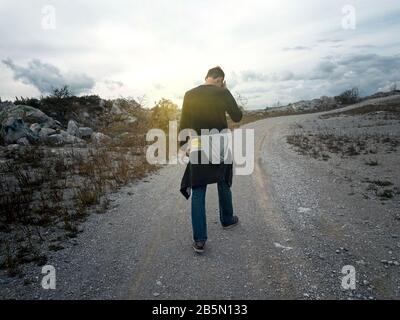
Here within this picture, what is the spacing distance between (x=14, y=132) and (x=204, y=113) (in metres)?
13.0

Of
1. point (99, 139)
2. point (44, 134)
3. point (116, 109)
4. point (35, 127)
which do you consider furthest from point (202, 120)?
point (116, 109)

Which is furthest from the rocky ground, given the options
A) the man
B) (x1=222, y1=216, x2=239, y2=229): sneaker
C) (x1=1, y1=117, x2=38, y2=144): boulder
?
(x1=222, y1=216, x2=239, y2=229): sneaker

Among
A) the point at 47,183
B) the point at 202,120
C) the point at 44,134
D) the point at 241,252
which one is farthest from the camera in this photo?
the point at 44,134

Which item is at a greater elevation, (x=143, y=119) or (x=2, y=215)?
(x=143, y=119)

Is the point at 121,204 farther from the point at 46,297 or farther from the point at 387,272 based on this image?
the point at 387,272

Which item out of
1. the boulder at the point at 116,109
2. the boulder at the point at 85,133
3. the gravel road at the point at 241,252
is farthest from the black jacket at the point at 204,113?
the boulder at the point at 116,109

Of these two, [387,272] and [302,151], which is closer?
[387,272]

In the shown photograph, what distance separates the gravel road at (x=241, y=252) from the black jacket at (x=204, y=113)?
107 cm

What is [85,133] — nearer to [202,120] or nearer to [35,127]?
[35,127]

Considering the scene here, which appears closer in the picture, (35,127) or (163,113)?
(35,127)

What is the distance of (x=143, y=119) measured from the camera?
24203 mm

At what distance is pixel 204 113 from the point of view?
4754 millimetres
